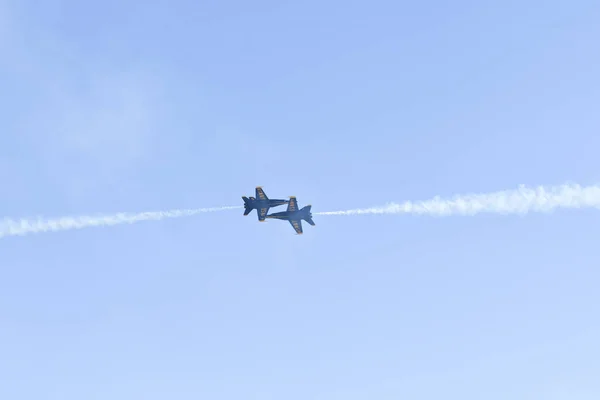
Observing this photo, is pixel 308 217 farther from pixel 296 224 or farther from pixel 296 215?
pixel 296 224

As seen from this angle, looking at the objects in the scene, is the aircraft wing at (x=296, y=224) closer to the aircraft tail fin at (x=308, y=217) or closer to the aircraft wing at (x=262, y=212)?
the aircraft tail fin at (x=308, y=217)

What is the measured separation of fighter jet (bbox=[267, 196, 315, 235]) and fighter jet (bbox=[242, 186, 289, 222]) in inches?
70.4

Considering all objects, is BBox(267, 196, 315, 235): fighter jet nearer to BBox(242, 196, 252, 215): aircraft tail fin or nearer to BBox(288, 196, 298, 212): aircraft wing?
BBox(288, 196, 298, 212): aircraft wing

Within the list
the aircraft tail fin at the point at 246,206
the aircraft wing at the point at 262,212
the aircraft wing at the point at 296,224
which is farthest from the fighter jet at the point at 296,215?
the aircraft tail fin at the point at 246,206

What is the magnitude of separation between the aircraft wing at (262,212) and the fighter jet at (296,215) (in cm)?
384

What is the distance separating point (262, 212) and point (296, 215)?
314 inches

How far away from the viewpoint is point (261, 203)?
15588 centimetres

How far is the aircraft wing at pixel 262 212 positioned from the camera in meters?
156

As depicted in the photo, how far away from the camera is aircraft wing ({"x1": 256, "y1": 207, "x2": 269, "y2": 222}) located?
156 meters

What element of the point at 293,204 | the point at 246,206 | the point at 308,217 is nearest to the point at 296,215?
the point at 293,204

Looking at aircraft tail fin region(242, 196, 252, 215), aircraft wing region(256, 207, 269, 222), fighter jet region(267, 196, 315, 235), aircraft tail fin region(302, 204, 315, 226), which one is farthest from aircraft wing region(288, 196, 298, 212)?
aircraft tail fin region(242, 196, 252, 215)

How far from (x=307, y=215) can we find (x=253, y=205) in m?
12.9

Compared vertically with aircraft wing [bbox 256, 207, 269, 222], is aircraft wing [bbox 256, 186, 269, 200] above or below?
above

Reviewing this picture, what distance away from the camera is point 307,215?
510 ft
